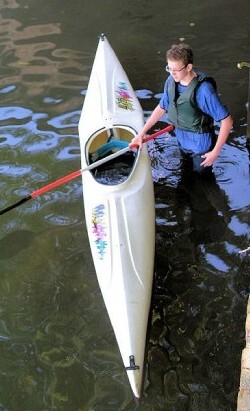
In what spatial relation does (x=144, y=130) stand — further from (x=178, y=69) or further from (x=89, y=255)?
(x=89, y=255)

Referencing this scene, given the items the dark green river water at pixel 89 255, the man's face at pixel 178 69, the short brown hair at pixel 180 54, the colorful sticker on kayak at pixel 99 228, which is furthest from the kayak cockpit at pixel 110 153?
the short brown hair at pixel 180 54

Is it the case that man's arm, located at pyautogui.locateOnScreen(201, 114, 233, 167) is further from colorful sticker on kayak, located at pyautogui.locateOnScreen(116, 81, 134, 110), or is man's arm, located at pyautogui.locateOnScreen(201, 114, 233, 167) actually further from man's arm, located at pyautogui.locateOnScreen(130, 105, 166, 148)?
colorful sticker on kayak, located at pyautogui.locateOnScreen(116, 81, 134, 110)

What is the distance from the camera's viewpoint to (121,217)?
163 inches

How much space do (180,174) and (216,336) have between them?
193 cm

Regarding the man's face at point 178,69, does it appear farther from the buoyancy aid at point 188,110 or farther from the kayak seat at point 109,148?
the kayak seat at point 109,148

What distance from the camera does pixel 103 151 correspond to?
4.94 m

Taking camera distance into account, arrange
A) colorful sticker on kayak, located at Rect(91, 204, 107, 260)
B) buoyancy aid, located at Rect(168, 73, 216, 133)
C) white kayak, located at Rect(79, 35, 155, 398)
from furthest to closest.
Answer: buoyancy aid, located at Rect(168, 73, 216, 133), colorful sticker on kayak, located at Rect(91, 204, 107, 260), white kayak, located at Rect(79, 35, 155, 398)

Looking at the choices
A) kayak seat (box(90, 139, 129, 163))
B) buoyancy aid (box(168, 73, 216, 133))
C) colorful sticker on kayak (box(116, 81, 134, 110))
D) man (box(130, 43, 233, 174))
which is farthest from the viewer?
colorful sticker on kayak (box(116, 81, 134, 110))

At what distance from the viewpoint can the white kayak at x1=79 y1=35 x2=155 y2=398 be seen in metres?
3.69

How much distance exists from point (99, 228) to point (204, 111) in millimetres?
1306

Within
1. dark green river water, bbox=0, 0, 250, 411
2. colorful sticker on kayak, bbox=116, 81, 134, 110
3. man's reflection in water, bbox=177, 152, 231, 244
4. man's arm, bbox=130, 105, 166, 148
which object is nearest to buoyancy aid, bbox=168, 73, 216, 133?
man's arm, bbox=130, 105, 166, 148

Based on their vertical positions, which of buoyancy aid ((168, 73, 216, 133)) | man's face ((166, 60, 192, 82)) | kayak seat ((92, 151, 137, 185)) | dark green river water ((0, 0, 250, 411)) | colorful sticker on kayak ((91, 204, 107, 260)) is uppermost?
man's face ((166, 60, 192, 82))

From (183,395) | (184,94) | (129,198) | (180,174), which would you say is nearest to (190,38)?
(180,174)

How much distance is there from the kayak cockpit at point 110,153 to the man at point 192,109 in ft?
0.96
